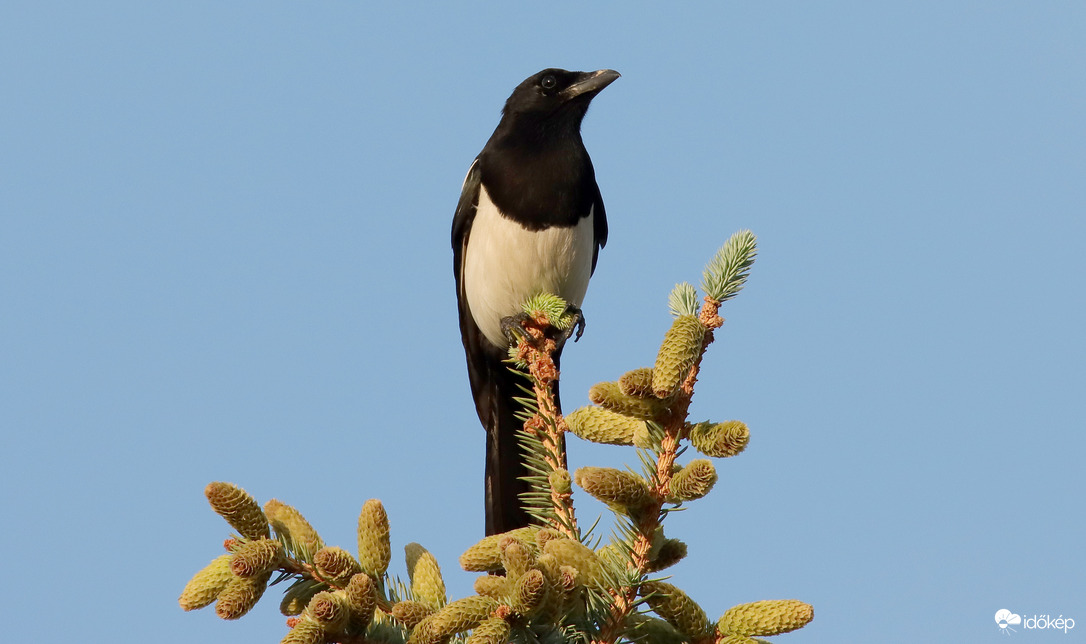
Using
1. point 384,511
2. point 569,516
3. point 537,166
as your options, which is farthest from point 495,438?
point 384,511

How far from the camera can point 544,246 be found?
505 cm

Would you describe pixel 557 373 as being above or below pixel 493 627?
above

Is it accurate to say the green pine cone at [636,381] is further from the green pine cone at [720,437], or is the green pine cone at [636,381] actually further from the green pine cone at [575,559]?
the green pine cone at [575,559]

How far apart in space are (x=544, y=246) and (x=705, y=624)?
325cm

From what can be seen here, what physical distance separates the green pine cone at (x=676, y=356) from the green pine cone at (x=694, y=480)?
17 centimetres

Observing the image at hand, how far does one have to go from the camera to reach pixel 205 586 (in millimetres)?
1848

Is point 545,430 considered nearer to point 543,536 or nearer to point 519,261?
point 543,536

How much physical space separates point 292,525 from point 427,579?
31cm

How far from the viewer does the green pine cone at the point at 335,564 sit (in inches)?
76.6

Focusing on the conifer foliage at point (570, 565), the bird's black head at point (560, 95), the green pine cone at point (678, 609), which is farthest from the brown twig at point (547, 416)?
the bird's black head at point (560, 95)

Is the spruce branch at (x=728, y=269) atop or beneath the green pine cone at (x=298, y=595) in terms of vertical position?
atop

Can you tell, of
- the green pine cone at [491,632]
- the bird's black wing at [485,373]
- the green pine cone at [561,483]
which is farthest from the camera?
the bird's black wing at [485,373]

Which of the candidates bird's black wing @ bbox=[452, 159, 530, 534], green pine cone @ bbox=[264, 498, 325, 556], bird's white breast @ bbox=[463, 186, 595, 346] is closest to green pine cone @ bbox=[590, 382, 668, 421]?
green pine cone @ bbox=[264, 498, 325, 556]

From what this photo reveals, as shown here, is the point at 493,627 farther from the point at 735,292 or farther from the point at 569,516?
the point at 735,292
